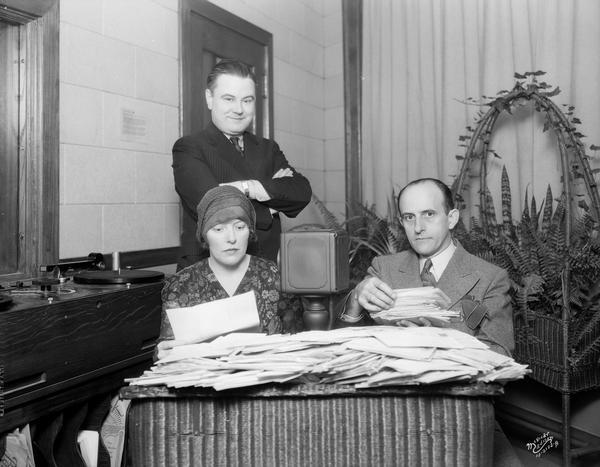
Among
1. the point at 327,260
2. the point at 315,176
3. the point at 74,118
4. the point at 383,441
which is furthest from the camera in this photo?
the point at 315,176

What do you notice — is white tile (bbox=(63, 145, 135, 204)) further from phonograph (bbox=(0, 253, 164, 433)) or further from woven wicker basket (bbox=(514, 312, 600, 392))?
woven wicker basket (bbox=(514, 312, 600, 392))

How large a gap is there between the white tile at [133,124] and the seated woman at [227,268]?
1.33 m

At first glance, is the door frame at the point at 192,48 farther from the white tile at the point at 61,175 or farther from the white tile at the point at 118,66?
the white tile at the point at 61,175

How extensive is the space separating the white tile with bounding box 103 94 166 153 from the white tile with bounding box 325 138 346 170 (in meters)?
1.73

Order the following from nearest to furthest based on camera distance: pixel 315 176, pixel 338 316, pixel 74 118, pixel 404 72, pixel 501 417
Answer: pixel 338 316 → pixel 74 118 → pixel 501 417 → pixel 404 72 → pixel 315 176

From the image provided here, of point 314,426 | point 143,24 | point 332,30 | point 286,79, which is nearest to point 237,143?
point 143,24

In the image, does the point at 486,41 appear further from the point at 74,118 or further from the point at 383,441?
the point at 383,441

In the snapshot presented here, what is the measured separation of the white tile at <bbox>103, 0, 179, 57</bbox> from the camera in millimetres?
2668

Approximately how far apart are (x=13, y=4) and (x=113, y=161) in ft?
2.54

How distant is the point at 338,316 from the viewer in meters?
1.28

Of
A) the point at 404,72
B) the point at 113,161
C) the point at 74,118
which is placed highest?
the point at 404,72

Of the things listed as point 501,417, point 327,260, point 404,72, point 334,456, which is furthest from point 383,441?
point 404,72

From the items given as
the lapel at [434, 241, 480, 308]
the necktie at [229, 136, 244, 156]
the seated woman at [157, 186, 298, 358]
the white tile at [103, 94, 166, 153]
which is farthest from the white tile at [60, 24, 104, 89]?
the lapel at [434, 241, 480, 308]

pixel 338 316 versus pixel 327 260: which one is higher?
pixel 327 260
